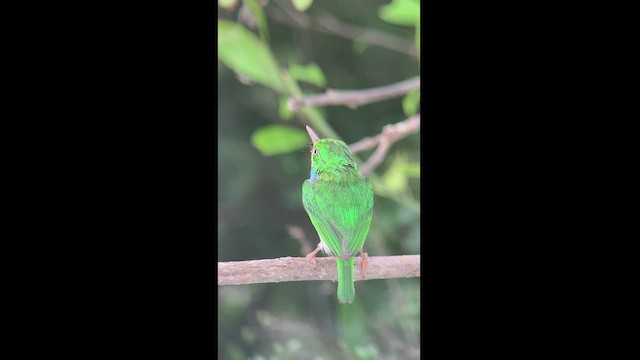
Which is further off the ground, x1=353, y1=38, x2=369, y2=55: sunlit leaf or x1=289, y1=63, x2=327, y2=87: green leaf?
x1=353, y1=38, x2=369, y2=55: sunlit leaf

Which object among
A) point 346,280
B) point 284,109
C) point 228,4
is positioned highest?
point 228,4

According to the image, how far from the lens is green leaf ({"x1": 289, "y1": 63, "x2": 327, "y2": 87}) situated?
184 cm

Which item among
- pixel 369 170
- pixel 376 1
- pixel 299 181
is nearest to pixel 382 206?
pixel 369 170

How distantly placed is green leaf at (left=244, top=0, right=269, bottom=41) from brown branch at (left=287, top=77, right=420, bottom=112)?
163mm

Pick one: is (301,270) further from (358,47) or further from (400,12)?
(400,12)

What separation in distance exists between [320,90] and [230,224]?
0.37 meters

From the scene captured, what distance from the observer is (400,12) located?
189 centimetres

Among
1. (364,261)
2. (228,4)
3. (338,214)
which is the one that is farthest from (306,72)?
(364,261)

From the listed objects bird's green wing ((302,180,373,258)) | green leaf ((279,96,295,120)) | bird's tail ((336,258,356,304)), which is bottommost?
bird's tail ((336,258,356,304))

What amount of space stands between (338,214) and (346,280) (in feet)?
0.48

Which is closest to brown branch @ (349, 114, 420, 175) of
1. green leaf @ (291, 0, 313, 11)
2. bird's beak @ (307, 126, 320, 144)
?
bird's beak @ (307, 126, 320, 144)

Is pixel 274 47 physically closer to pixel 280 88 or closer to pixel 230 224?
pixel 280 88

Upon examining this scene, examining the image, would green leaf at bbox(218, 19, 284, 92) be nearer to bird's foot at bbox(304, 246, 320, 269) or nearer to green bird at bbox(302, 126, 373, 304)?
green bird at bbox(302, 126, 373, 304)

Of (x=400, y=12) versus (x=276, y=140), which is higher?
(x=400, y=12)
